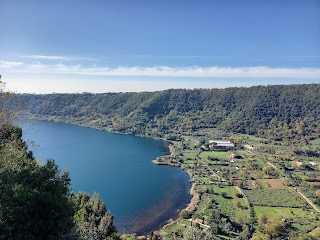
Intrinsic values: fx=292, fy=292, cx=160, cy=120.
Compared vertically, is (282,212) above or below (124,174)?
above

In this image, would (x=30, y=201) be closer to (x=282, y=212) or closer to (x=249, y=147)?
(x=282, y=212)

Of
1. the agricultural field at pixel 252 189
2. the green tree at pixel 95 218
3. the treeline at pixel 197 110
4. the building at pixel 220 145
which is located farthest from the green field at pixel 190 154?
the green tree at pixel 95 218

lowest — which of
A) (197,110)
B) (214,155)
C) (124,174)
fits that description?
(124,174)

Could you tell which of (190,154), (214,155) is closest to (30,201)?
(214,155)

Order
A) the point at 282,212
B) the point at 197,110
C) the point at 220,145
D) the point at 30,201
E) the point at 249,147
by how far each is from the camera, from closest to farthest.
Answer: the point at 30,201 → the point at 282,212 → the point at 249,147 → the point at 220,145 → the point at 197,110

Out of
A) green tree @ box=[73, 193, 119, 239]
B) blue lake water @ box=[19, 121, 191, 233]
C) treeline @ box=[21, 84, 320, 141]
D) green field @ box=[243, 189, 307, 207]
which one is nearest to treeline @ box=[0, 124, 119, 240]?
green tree @ box=[73, 193, 119, 239]

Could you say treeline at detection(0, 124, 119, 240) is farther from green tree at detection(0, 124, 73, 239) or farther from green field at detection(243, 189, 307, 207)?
green field at detection(243, 189, 307, 207)

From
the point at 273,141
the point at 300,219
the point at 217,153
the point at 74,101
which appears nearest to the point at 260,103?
the point at 273,141
